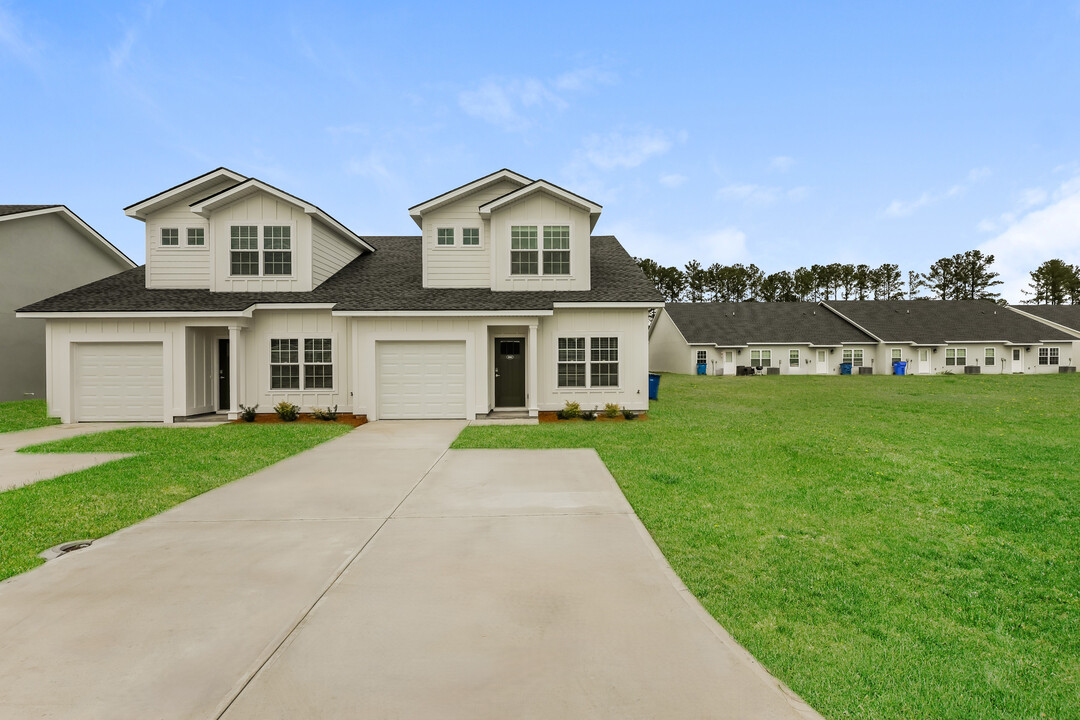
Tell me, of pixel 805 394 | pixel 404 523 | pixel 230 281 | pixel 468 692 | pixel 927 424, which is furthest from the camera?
pixel 805 394

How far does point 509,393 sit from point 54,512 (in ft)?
34.9

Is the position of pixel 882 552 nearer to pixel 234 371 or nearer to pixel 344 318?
pixel 344 318

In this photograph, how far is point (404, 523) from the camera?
5496 millimetres

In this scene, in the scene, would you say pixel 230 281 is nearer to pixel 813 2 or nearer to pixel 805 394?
pixel 813 2

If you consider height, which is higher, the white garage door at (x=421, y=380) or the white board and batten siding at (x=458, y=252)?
the white board and batten siding at (x=458, y=252)

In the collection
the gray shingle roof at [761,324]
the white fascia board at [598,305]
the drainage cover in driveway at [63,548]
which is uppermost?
the gray shingle roof at [761,324]

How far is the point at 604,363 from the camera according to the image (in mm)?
14578

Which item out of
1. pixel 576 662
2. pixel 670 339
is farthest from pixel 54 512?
pixel 670 339

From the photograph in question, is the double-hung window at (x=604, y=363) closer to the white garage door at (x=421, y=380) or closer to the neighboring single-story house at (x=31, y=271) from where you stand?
the white garage door at (x=421, y=380)

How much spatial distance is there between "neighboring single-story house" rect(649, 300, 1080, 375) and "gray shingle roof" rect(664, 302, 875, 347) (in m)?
0.08

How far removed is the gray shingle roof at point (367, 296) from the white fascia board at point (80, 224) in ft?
19.2

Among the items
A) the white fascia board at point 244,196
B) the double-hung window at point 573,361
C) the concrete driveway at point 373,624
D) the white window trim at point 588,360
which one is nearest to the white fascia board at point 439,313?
the white window trim at point 588,360

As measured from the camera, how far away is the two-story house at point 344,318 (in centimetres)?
1377

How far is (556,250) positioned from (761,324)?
31194 millimetres
